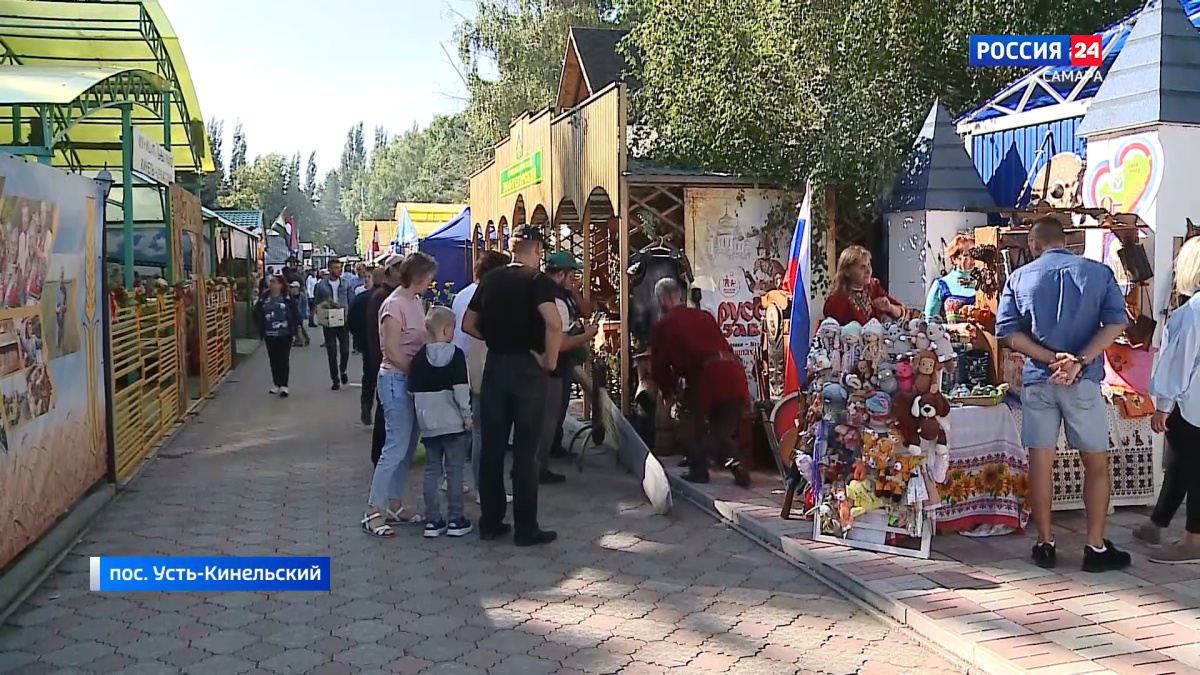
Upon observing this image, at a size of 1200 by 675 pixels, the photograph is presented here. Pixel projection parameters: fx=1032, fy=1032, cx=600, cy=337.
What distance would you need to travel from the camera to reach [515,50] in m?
30.4

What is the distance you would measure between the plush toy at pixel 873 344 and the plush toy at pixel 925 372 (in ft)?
0.62

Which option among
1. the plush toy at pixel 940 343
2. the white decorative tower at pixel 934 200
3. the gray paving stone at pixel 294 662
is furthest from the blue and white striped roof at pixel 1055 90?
the gray paving stone at pixel 294 662

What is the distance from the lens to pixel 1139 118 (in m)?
6.21

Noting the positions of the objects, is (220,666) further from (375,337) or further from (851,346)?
(375,337)

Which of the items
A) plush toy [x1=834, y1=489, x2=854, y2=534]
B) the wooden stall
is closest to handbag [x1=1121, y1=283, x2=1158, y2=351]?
plush toy [x1=834, y1=489, x2=854, y2=534]

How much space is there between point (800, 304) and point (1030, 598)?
2.83 meters

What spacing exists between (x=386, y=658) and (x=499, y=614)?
0.69 m

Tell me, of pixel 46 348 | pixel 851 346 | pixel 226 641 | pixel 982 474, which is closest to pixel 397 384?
pixel 46 348

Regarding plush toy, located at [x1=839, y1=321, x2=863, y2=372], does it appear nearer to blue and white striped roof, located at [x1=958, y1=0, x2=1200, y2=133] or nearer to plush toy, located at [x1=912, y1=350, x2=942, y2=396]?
plush toy, located at [x1=912, y1=350, x2=942, y2=396]

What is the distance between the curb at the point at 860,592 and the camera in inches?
165

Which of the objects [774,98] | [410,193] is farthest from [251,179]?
[774,98]

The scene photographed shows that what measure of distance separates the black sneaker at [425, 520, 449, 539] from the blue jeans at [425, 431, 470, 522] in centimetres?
3

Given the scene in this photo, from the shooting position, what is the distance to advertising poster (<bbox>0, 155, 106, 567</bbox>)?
537cm

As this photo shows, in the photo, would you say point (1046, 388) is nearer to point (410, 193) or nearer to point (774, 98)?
point (774, 98)
